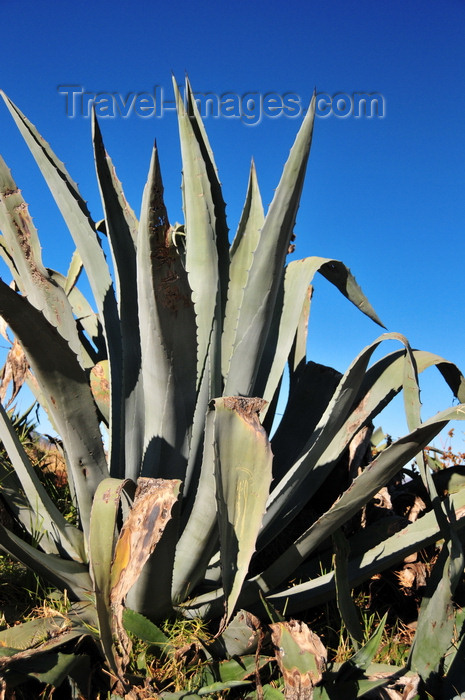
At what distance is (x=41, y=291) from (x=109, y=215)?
1.02 ft

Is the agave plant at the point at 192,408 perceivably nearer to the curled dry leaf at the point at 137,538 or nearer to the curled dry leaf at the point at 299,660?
the curled dry leaf at the point at 137,538

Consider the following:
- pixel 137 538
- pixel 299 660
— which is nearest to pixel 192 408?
pixel 137 538

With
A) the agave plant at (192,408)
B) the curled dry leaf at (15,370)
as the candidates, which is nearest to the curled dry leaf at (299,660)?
the agave plant at (192,408)

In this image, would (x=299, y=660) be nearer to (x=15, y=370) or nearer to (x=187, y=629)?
(x=187, y=629)

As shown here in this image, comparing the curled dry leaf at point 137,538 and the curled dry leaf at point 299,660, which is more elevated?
the curled dry leaf at point 137,538

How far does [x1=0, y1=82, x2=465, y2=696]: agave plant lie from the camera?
4.66 ft

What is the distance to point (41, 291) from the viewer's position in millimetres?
1920

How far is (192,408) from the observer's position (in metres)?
1.74

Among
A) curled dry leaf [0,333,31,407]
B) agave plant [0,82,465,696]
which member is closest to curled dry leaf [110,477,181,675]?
agave plant [0,82,465,696]

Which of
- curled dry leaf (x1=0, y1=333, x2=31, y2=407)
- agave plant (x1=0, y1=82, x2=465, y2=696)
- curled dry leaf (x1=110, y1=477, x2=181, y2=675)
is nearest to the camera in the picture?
curled dry leaf (x1=110, y1=477, x2=181, y2=675)

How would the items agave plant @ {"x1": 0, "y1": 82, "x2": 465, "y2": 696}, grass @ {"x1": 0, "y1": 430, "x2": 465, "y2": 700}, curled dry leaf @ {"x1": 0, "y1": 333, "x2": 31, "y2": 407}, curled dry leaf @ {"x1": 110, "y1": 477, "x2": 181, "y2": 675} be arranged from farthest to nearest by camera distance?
curled dry leaf @ {"x1": 0, "y1": 333, "x2": 31, "y2": 407}, grass @ {"x1": 0, "y1": 430, "x2": 465, "y2": 700}, agave plant @ {"x1": 0, "y1": 82, "x2": 465, "y2": 696}, curled dry leaf @ {"x1": 110, "y1": 477, "x2": 181, "y2": 675}

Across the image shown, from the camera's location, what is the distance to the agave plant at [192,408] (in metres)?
1.42

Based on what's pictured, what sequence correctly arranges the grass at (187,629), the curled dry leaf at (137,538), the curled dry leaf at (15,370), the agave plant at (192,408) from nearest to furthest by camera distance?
the curled dry leaf at (137,538) < the agave plant at (192,408) < the grass at (187,629) < the curled dry leaf at (15,370)

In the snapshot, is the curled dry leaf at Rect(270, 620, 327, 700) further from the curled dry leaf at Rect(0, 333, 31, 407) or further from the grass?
the curled dry leaf at Rect(0, 333, 31, 407)
